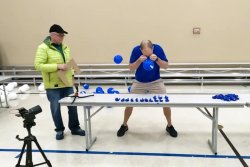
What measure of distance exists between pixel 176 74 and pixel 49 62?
3.73m

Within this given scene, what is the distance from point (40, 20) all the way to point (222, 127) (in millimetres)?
5139

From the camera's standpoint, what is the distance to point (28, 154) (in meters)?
2.34

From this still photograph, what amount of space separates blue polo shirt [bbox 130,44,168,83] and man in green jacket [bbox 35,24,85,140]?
88 centimetres

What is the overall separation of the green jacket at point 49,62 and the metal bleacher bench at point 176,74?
3.14 metres

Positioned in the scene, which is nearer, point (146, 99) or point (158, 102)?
point (158, 102)

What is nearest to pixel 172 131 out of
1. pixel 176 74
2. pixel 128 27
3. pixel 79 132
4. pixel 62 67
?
pixel 79 132

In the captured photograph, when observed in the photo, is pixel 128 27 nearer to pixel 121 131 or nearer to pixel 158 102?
pixel 121 131

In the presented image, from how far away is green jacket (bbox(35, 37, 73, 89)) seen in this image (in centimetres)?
321

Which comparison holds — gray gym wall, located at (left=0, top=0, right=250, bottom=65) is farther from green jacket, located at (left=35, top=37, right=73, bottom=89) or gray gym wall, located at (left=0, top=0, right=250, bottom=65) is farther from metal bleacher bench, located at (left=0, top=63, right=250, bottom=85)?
green jacket, located at (left=35, top=37, right=73, bottom=89)

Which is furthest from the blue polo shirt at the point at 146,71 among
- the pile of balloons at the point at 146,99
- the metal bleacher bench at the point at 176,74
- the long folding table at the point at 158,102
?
the metal bleacher bench at the point at 176,74

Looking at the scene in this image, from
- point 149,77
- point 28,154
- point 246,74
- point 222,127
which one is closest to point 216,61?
point 246,74

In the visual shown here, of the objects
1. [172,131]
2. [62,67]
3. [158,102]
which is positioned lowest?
[172,131]

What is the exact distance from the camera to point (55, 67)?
3.21 m

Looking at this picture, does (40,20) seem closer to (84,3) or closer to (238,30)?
(84,3)
